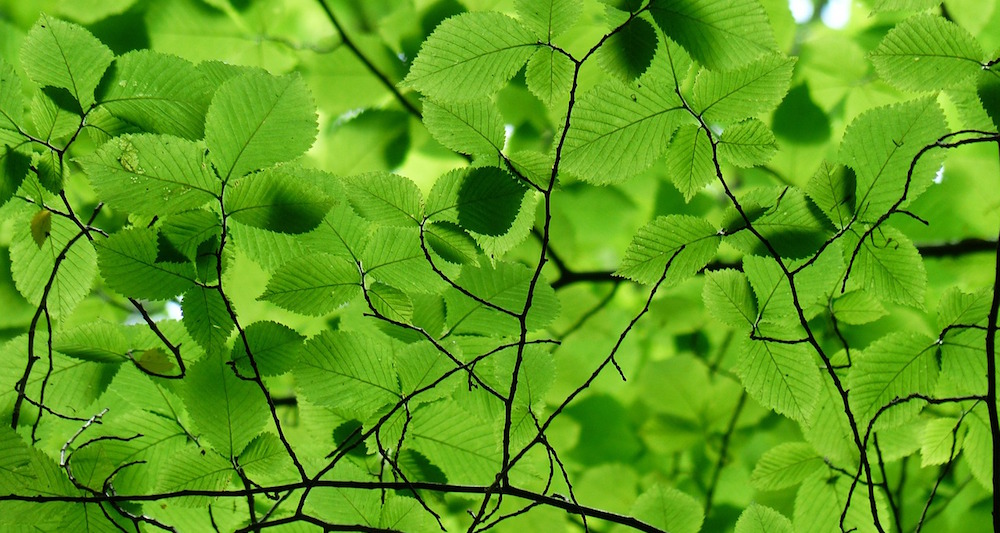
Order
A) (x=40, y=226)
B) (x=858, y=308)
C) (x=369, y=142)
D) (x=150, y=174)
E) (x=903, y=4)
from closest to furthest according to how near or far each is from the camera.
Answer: (x=150, y=174) < (x=903, y=4) < (x=40, y=226) < (x=858, y=308) < (x=369, y=142)

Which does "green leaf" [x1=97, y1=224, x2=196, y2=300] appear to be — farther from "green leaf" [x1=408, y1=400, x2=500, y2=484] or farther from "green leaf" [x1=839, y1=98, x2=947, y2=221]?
"green leaf" [x1=839, y1=98, x2=947, y2=221]

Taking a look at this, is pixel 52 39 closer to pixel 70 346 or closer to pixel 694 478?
pixel 70 346

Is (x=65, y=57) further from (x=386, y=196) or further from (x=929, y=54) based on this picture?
(x=929, y=54)

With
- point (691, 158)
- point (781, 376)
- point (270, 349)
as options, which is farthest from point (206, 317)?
point (781, 376)

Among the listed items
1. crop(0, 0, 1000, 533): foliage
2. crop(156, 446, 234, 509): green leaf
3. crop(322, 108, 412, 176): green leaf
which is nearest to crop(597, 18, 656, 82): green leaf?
crop(0, 0, 1000, 533): foliage

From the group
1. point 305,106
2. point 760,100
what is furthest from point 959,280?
point 305,106

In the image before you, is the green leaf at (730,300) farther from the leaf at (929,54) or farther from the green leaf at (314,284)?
the green leaf at (314,284)
